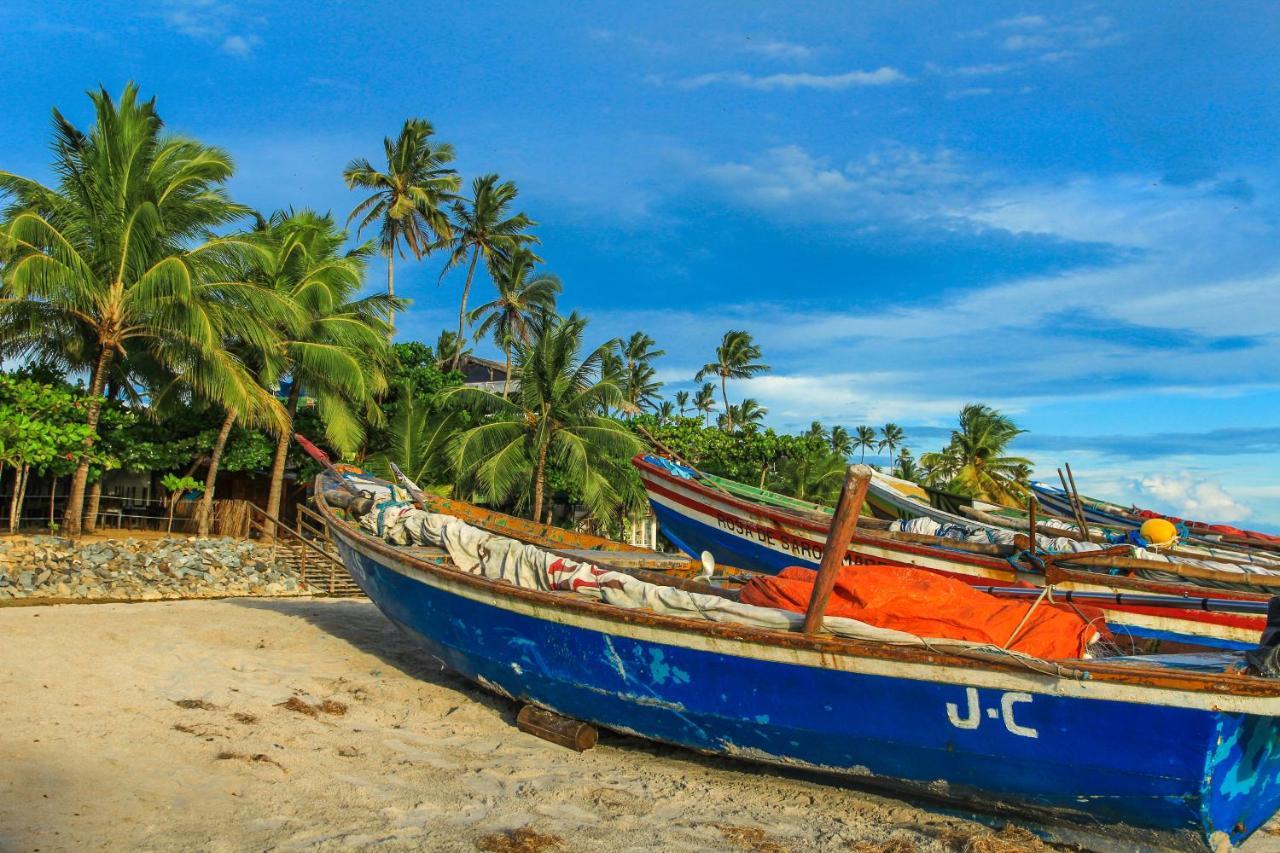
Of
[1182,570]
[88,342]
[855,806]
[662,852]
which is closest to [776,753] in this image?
[855,806]

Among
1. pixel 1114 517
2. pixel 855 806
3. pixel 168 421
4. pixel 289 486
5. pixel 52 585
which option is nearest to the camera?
pixel 855 806

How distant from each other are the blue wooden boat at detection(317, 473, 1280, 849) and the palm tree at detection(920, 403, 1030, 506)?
31.1m

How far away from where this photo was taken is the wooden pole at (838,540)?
4719mm

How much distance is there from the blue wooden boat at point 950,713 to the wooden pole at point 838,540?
15 centimetres

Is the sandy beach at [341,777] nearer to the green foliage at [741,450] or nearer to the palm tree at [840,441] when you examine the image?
the green foliage at [741,450]

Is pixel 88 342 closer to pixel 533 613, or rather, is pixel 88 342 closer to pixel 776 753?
pixel 533 613

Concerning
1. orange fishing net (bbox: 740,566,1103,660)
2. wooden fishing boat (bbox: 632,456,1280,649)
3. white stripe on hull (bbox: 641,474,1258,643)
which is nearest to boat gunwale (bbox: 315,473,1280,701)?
orange fishing net (bbox: 740,566,1103,660)

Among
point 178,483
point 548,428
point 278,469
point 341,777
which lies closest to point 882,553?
point 341,777

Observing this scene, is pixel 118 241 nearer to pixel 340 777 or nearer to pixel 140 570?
pixel 140 570

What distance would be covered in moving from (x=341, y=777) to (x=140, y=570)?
11.7 m

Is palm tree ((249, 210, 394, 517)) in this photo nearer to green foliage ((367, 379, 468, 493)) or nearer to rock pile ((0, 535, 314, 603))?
green foliage ((367, 379, 468, 493))

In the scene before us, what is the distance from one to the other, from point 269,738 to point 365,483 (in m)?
4.66

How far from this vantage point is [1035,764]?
4301 millimetres

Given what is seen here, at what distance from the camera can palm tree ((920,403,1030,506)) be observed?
35.5 metres
